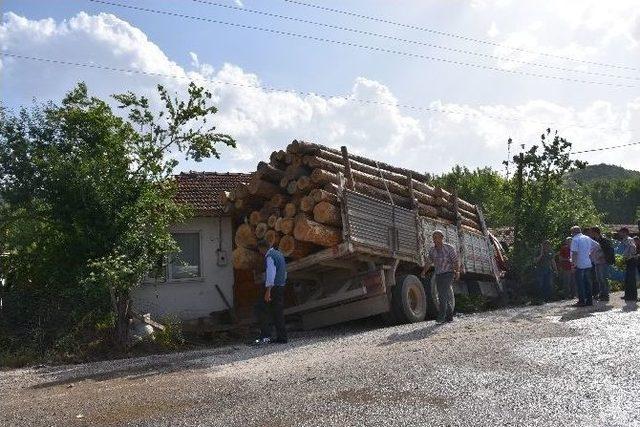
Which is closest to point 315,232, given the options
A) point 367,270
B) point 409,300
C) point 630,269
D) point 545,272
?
point 367,270

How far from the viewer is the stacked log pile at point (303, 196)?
1186 cm

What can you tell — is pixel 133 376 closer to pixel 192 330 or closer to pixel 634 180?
pixel 192 330

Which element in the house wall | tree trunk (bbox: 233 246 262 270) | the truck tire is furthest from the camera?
the house wall

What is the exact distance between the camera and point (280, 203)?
497 inches

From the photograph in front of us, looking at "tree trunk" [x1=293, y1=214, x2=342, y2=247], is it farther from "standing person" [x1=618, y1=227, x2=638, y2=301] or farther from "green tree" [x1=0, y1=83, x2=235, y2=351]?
"standing person" [x1=618, y1=227, x2=638, y2=301]

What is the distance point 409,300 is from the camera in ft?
43.1

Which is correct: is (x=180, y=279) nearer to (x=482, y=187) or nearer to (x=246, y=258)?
(x=246, y=258)

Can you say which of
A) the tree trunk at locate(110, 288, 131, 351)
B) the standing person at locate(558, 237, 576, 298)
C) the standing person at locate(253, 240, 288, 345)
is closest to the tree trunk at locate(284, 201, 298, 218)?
the standing person at locate(253, 240, 288, 345)

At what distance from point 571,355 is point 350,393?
2831 millimetres

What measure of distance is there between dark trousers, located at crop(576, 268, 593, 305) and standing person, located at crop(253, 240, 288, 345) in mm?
6565

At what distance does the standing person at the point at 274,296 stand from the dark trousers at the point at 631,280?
8030mm

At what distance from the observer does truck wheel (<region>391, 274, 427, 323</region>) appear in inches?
501

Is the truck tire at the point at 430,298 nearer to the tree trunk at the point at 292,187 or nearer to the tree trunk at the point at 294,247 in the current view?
the tree trunk at the point at 294,247

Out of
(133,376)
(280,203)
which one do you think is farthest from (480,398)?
(280,203)
